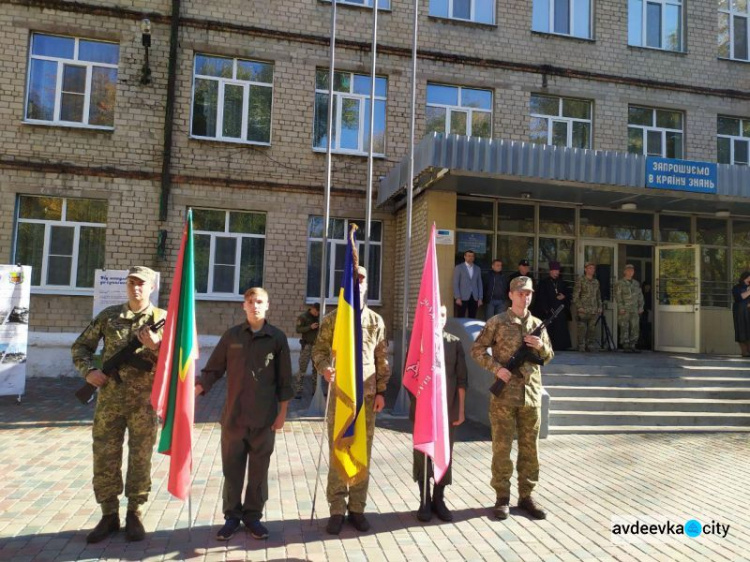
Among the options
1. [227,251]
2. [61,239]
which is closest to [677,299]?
[227,251]

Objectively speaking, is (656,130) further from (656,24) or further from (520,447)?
(520,447)

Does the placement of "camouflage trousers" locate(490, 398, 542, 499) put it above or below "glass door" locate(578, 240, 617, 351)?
below

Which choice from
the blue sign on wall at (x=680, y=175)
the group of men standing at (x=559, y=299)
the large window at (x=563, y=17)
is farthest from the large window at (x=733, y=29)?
the group of men standing at (x=559, y=299)

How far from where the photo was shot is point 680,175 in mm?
9461

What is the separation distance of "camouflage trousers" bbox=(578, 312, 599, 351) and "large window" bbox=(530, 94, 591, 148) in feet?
15.5

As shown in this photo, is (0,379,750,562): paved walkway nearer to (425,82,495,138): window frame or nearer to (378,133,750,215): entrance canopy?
(378,133,750,215): entrance canopy

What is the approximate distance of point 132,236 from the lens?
37.2 ft

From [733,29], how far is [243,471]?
1709 cm

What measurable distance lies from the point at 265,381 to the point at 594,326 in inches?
348

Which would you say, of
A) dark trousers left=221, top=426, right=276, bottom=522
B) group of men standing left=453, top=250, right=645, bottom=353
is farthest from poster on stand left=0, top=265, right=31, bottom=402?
group of men standing left=453, top=250, right=645, bottom=353

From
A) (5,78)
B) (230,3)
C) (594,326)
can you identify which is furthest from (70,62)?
(594,326)

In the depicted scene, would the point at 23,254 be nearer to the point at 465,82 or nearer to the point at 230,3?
the point at 230,3

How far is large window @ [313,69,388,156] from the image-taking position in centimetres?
1253

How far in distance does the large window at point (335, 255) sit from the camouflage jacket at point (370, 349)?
7.52m
